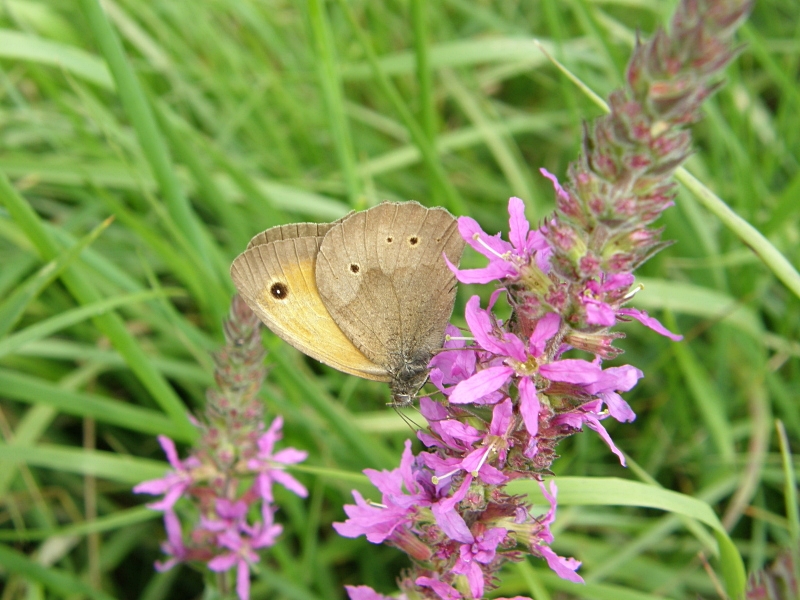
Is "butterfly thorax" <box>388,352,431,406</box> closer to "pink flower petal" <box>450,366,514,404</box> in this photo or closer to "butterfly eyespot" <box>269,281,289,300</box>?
"butterfly eyespot" <box>269,281,289,300</box>

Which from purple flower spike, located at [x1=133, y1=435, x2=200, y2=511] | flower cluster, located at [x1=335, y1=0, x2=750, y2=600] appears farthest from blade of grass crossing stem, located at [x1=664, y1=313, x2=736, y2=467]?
purple flower spike, located at [x1=133, y1=435, x2=200, y2=511]

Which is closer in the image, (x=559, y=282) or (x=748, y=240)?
(x=559, y=282)

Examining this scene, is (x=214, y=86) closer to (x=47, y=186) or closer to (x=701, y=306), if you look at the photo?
(x=47, y=186)

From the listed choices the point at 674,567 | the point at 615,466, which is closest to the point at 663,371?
the point at 615,466

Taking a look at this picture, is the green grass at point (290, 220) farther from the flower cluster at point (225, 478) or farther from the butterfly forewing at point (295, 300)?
the butterfly forewing at point (295, 300)

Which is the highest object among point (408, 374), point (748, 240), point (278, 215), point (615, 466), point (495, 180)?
point (495, 180)

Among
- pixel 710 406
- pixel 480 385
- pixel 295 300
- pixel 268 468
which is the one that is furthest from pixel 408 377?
pixel 710 406
